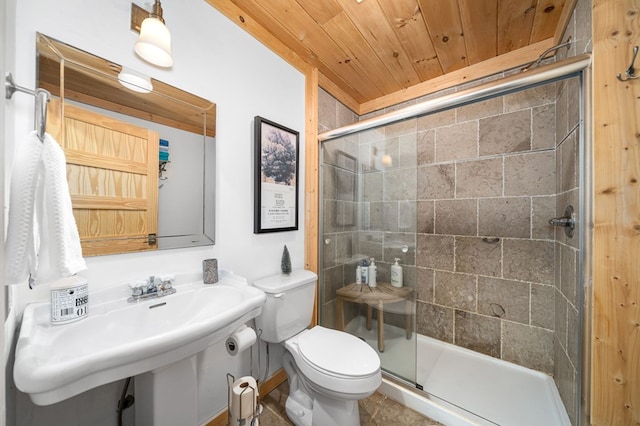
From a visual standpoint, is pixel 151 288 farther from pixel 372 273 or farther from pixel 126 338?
pixel 372 273

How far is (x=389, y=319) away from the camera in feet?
5.72

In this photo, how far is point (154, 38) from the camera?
3.08ft

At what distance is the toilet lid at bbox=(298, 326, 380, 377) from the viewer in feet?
3.68

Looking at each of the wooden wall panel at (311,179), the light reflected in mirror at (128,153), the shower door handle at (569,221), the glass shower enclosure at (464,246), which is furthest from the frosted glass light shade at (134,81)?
the shower door handle at (569,221)

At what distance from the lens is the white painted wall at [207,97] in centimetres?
80

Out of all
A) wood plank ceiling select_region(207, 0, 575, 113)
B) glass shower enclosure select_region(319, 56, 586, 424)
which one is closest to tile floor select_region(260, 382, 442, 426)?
glass shower enclosure select_region(319, 56, 586, 424)

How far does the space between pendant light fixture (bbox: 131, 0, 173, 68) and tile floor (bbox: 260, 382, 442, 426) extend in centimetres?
191

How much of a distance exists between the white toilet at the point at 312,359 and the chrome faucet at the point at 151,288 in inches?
17.6

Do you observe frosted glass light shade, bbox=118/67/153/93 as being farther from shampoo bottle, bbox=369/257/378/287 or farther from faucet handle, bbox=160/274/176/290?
shampoo bottle, bbox=369/257/378/287

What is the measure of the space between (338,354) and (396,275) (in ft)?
2.53

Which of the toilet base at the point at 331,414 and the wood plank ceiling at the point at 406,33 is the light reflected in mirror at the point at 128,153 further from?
the toilet base at the point at 331,414

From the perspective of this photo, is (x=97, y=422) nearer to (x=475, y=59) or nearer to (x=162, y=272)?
(x=162, y=272)

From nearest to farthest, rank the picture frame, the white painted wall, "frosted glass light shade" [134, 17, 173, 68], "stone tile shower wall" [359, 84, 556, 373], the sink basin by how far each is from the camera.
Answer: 1. the sink basin
2. the white painted wall
3. "frosted glass light shade" [134, 17, 173, 68]
4. the picture frame
5. "stone tile shower wall" [359, 84, 556, 373]

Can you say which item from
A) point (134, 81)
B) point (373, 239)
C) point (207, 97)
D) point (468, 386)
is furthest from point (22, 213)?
point (468, 386)
